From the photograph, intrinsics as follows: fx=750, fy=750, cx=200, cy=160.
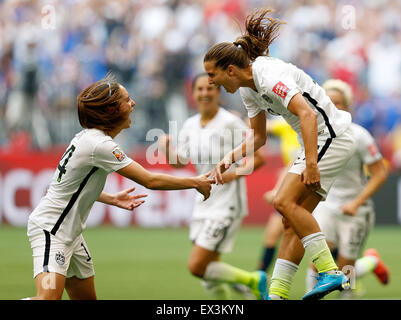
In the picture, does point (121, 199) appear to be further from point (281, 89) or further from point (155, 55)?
point (155, 55)

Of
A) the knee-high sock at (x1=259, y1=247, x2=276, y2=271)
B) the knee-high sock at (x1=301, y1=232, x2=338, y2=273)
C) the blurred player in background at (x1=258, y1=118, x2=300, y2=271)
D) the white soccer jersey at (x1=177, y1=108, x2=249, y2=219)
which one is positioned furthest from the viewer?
the knee-high sock at (x1=259, y1=247, x2=276, y2=271)

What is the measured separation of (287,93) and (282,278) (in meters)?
1.42

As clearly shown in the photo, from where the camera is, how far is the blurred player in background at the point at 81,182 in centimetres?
486

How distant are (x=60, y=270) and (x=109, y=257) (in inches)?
214

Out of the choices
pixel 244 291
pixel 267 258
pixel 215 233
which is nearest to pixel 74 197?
pixel 215 233

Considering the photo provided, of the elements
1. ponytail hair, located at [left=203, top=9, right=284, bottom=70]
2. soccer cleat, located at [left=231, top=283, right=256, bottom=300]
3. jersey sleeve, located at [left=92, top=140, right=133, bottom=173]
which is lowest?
soccer cleat, located at [left=231, top=283, right=256, bottom=300]

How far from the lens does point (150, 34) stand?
15930 mm

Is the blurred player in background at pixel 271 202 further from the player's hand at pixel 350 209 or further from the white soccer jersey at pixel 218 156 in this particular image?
the player's hand at pixel 350 209

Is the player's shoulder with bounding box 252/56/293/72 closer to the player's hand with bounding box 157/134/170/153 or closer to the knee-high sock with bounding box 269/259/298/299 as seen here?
the knee-high sock with bounding box 269/259/298/299

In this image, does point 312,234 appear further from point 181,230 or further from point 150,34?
point 150,34

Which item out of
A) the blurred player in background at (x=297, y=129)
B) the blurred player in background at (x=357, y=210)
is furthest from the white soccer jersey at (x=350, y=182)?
the blurred player in background at (x=297, y=129)

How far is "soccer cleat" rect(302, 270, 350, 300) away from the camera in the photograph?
5066 millimetres

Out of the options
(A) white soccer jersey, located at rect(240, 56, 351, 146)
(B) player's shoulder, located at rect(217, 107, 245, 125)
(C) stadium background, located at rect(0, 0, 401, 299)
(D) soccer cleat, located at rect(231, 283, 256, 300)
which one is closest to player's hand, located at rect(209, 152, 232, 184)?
(A) white soccer jersey, located at rect(240, 56, 351, 146)

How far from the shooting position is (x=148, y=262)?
9867 mm
